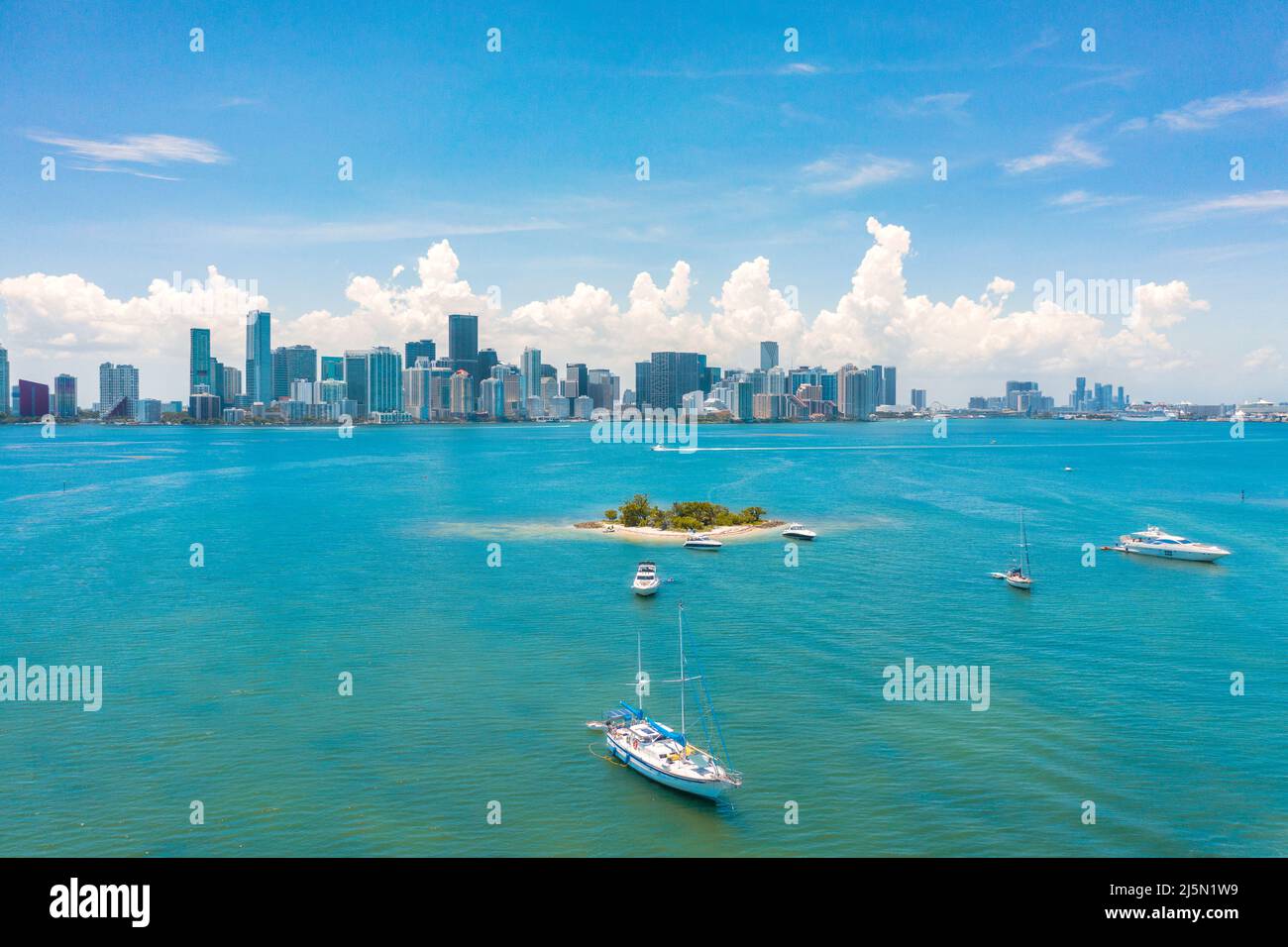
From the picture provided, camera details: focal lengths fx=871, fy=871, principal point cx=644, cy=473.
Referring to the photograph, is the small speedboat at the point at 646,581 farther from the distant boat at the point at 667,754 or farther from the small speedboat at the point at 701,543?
the distant boat at the point at 667,754

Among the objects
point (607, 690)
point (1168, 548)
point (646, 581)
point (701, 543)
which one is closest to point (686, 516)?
point (701, 543)

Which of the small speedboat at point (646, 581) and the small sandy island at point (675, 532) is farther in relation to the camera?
the small sandy island at point (675, 532)

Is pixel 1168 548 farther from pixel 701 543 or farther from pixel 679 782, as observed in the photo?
pixel 679 782

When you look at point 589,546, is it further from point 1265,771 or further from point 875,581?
point 1265,771

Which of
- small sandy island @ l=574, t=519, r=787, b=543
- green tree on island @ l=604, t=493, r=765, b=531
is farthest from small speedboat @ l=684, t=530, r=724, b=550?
green tree on island @ l=604, t=493, r=765, b=531

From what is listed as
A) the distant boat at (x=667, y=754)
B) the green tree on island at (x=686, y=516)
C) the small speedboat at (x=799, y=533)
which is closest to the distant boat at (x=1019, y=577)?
the small speedboat at (x=799, y=533)

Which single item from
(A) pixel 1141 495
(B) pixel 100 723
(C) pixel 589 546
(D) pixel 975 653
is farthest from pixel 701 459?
(B) pixel 100 723
